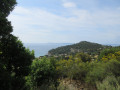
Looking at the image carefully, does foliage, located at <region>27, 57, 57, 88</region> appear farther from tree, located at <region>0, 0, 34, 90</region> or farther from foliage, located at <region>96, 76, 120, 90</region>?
foliage, located at <region>96, 76, 120, 90</region>

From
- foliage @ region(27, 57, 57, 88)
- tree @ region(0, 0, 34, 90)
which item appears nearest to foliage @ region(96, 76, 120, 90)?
foliage @ region(27, 57, 57, 88)

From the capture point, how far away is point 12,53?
4242mm

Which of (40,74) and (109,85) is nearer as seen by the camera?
(109,85)

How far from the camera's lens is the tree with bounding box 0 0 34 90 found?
373 centimetres

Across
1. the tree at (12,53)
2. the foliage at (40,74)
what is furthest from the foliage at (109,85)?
the tree at (12,53)

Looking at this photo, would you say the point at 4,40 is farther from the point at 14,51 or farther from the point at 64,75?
the point at 64,75

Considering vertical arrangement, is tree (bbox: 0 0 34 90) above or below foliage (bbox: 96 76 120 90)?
above

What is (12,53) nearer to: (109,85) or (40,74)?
(40,74)

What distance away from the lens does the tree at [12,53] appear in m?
3.73

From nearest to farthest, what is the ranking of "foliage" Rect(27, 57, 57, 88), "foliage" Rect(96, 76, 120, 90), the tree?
the tree, "foliage" Rect(96, 76, 120, 90), "foliage" Rect(27, 57, 57, 88)

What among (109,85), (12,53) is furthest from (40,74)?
(109,85)

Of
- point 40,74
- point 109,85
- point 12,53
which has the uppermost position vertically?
point 12,53

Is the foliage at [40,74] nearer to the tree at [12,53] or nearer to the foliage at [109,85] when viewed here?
the tree at [12,53]

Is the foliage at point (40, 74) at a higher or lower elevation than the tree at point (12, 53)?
lower
